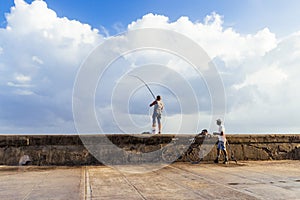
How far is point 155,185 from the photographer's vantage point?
4.58m

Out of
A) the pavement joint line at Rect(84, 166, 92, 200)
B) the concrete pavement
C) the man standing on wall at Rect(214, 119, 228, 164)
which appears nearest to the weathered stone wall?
the man standing on wall at Rect(214, 119, 228, 164)

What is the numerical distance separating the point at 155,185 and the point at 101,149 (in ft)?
10.2

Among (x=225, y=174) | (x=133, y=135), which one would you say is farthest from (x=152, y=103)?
(x=225, y=174)

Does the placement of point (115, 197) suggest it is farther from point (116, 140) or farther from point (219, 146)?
point (219, 146)

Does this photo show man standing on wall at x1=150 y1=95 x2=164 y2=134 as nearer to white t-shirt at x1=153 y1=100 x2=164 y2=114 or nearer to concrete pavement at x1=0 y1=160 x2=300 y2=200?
white t-shirt at x1=153 y1=100 x2=164 y2=114

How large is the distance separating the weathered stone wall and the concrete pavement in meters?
1.28

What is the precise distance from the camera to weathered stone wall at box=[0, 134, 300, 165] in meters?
7.23

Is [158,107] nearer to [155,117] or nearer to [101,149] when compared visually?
[155,117]

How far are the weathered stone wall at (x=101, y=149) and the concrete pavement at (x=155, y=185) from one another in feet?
4.19

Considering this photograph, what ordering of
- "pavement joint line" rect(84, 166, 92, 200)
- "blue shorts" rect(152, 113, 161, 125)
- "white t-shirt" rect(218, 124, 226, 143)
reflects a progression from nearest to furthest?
"pavement joint line" rect(84, 166, 92, 200) < "white t-shirt" rect(218, 124, 226, 143) < "blue shorts" rect(152, 113, 161, 125)

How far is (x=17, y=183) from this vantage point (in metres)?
4.81

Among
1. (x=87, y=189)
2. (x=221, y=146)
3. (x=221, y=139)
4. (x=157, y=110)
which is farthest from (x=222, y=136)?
(x=87, y=189)

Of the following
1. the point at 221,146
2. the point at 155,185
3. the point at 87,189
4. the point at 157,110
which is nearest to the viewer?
the point at 87,189

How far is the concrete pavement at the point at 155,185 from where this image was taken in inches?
151
